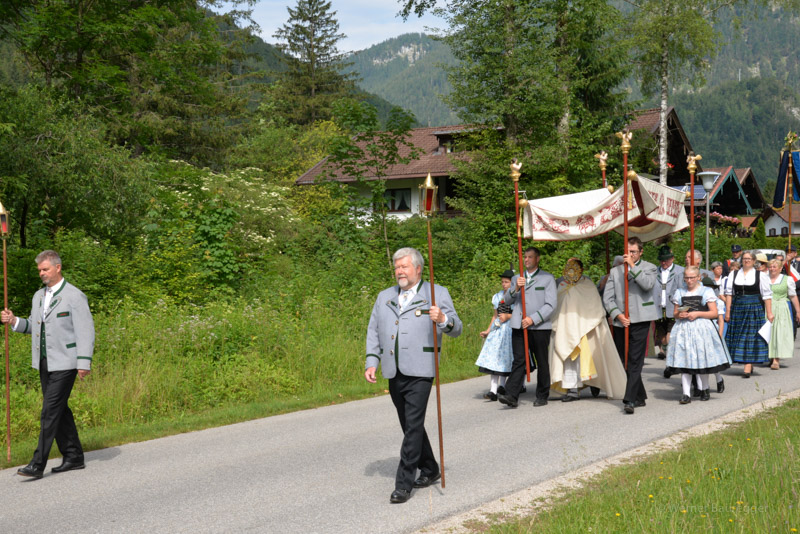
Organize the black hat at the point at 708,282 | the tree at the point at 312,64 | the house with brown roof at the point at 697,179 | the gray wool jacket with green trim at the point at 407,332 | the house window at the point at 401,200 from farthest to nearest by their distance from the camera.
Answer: the tree at the point at 312,64
the house window at the point at 401,200
the house with brown roof at the point at 697,179
the black hat at the point at 708,282
the gray wool jacket with green trim at the point at 407,332

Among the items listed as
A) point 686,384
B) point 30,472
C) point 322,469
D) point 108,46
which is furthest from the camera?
point 108,46

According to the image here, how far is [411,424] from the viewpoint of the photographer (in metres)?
6.12

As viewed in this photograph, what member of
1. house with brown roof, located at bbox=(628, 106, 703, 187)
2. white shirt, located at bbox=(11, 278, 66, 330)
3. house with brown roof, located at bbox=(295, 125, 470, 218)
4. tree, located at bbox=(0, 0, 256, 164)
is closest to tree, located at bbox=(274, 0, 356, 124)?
house with brown roof, located at bbox=(295, 125, 470, 218)

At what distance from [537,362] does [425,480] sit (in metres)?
4.29

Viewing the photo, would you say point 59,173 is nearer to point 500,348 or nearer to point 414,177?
point 500,348

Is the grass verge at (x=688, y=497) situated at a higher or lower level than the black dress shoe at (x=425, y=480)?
higher

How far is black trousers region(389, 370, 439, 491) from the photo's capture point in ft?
19.9

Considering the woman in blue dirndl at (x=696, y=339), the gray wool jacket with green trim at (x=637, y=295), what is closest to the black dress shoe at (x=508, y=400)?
the gray wool jacket with green trim at (x=637, y=295)

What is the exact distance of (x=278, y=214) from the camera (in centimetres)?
3092

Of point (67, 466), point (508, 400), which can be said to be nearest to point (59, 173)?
point (67, 466)

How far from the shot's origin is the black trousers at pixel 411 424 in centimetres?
607

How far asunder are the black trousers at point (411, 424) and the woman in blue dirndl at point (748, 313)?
8527 millimetres

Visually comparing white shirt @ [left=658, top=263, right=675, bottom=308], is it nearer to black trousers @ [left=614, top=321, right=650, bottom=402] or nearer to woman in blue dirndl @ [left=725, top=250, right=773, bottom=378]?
woman in blue dirndl @ [left=725, top=250, right=773, bottom=378]

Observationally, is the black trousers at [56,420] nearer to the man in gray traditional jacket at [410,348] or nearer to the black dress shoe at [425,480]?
the man in gray traditional jacket at [410,348]
